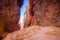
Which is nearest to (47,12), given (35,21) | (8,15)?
(35,21)

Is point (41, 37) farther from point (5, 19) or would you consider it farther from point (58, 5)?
point (5, 19)

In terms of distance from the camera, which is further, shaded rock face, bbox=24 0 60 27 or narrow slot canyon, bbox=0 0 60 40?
shaded rock face, bbox=24 0 60 27

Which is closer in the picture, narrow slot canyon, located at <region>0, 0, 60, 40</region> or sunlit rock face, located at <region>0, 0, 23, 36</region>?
narrow slot canyon, located at <region>0, 0, 60, 40</region>

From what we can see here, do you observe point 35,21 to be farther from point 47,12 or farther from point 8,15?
point 8,15

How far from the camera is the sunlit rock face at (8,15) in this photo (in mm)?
6262

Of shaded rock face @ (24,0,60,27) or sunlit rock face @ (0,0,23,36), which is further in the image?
sunlit rock face @ (0,0,23,36)

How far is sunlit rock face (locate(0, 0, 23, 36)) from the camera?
6262 millimetres

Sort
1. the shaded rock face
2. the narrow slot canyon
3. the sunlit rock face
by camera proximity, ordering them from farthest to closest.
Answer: the sunlit rock face → the shaded rock face → the narrow slot canyon

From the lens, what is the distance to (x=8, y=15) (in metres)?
6.46

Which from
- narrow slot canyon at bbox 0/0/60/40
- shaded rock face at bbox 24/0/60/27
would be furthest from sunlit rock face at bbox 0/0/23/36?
shaded rock face at bbox 24/0/60/27

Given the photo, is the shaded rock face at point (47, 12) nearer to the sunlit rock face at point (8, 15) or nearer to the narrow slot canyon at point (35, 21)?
the narrow slot canyon at point (35, 21)

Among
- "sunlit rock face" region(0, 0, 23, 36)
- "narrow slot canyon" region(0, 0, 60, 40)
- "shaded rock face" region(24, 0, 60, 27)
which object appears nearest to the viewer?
"narrow slot canyon" region(0, 0, 60, 40)

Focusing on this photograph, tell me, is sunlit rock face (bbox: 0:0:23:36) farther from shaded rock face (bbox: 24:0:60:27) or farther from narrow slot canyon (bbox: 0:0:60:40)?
shaded rock face (bbox: 24:0:60:27)

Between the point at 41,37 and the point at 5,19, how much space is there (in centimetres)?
336
